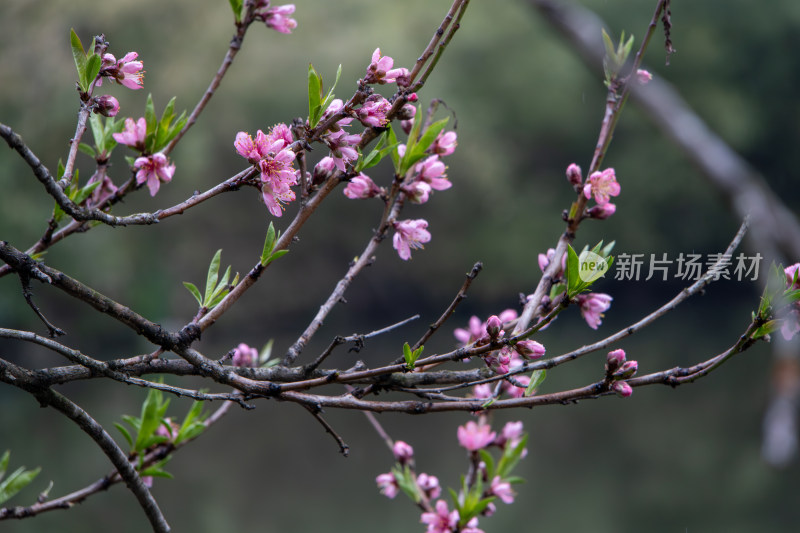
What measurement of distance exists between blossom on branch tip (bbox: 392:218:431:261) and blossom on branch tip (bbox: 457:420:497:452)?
1.42ft

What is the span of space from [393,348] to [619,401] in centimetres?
344

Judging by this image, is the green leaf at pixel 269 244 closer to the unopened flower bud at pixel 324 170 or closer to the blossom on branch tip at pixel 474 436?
the unopened flower bud at pixel 324 170

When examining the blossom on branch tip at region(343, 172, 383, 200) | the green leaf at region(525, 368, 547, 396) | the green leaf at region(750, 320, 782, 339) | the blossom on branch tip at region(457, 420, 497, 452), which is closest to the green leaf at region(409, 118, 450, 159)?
the blossom on branch tip at region(343, 172, 383, 200)

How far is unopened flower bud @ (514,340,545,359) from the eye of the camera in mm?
881

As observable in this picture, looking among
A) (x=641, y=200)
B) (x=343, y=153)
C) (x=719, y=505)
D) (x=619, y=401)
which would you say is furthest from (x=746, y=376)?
(x=343, y=153)

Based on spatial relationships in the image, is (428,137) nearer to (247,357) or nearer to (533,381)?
(533,381)

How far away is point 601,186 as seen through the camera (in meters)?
1.14

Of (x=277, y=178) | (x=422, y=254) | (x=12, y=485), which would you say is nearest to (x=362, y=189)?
(x=277, y=178)

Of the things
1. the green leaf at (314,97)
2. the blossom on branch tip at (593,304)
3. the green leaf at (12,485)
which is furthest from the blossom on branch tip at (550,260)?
the green leaf at (12,485)

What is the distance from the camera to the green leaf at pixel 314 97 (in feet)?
2.87

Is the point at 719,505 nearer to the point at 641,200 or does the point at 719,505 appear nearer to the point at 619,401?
the point at 619,401

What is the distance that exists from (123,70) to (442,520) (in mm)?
863

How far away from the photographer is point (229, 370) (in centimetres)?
83

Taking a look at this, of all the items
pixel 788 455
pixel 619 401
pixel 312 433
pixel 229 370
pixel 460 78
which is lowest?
pixel 229 370
